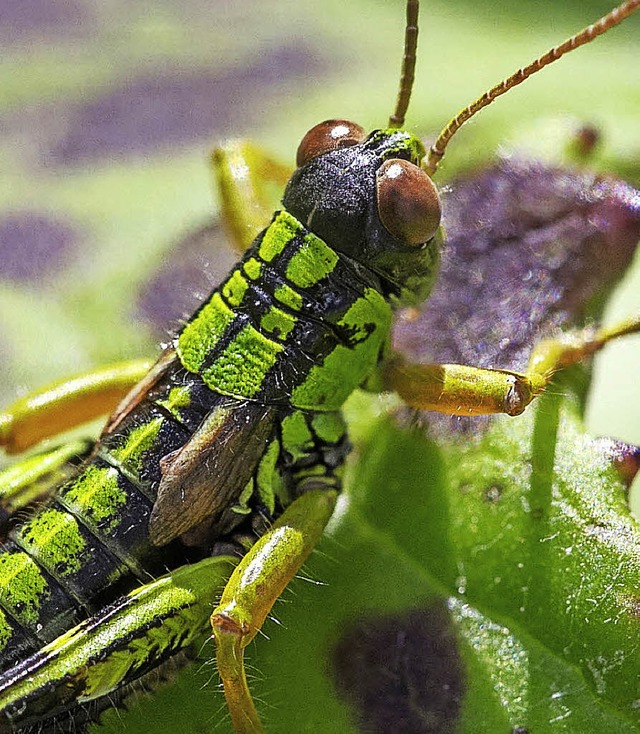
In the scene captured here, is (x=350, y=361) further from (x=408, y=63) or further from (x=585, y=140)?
(x=585, y=140)

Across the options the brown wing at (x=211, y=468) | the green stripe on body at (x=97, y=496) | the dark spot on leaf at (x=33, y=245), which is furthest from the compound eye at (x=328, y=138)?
the green stripe on body at (x=97, y=496)

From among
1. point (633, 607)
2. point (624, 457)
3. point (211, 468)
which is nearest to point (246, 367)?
point (211, 468)

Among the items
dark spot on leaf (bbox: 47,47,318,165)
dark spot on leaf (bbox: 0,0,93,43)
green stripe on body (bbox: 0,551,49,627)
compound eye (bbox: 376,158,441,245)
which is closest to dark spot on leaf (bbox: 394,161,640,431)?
compound eye (bbox: 376,158,441,245)

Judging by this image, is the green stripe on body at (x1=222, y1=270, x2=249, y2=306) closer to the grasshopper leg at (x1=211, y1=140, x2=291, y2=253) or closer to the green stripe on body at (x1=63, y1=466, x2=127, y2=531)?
the grasshopper leg at (x1=211, y1=140, x2=291, y2=253)

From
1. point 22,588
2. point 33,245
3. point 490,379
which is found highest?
point 33,245

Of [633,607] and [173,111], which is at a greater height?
[173,111]

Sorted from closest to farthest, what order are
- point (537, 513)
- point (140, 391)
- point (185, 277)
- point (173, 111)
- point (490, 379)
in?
point (537, 513) < point (490, 379) < point (140, 391) < point (185, 277) < point (173, 111)

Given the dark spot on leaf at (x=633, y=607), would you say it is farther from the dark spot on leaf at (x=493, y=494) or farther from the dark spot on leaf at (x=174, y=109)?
the dark spot on leaf at (x=174, y=109)
